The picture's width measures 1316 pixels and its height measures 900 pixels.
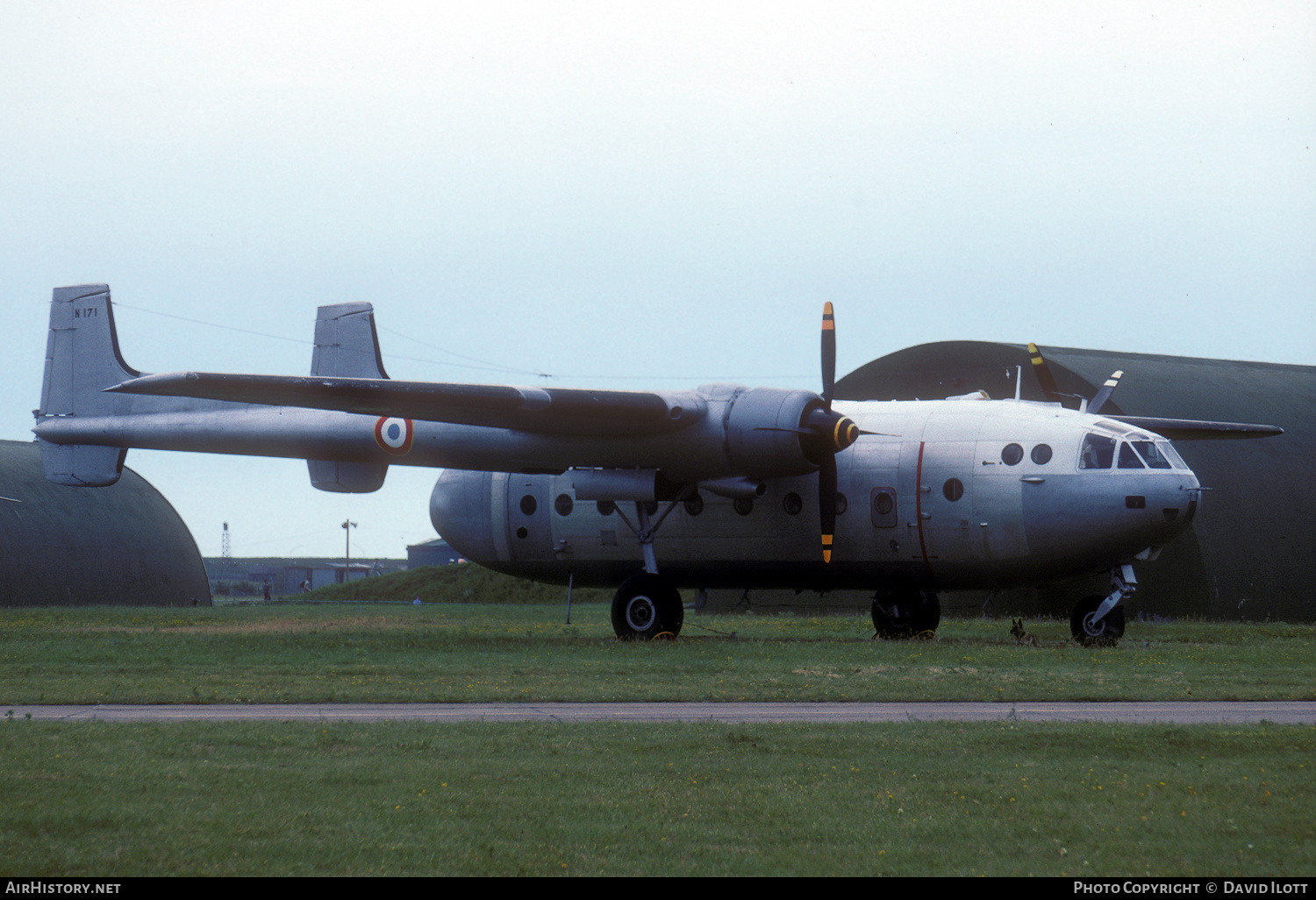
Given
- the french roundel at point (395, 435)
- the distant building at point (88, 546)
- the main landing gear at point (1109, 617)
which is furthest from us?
the distant building at point (88, 546)

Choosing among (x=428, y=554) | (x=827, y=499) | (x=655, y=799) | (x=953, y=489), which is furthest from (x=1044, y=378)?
(x=428, y=554)

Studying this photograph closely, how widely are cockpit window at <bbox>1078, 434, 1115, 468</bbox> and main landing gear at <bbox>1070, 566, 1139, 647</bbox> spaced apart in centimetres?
234

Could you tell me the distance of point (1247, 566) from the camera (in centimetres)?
4047

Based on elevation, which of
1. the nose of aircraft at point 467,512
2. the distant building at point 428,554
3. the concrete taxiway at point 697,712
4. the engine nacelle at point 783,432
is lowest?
the distant building at point 428,554

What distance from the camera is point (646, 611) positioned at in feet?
96.5

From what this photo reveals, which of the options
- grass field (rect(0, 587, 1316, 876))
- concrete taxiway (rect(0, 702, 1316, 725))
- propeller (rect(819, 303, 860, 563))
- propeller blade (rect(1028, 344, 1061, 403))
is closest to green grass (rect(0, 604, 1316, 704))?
grass field (rect(0, 587, 1316, 876))

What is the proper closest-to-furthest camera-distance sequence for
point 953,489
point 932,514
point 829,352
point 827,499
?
point 953,489
point 932,514
point 827,499
point 829,352

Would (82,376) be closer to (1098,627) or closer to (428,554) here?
(1098,627)

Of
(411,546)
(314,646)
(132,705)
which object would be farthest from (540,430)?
(411,546)

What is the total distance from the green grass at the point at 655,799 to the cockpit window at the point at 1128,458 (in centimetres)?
1188

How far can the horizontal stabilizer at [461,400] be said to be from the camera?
2497 cm

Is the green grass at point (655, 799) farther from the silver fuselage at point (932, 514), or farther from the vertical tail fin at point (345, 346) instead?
the vertical tail fin at point (345, 346)

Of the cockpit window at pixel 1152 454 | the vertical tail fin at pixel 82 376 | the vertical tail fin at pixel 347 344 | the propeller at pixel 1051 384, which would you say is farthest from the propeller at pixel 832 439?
the vertical tail fin at pixel 82 376

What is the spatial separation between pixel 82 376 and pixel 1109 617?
26752 mm
